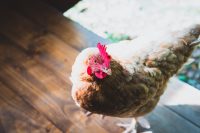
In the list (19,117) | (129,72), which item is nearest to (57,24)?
(19,117)

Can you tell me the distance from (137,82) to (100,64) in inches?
8.4

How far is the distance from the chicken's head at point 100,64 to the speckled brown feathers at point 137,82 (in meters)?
0.04

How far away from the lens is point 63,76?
1.80m

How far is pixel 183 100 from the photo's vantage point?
169 cm

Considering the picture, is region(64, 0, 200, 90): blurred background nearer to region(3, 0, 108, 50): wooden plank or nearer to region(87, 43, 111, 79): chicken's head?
region(3, 0, 108, 50): wooden plank

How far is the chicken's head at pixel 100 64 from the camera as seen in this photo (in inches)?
49.9

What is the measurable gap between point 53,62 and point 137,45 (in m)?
0.56

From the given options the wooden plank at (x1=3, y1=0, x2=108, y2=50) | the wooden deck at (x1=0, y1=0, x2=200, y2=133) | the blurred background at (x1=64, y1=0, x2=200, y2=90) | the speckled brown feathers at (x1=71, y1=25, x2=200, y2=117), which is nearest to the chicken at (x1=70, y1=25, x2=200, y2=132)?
the speckled brown feathers at (x1=71, y1=25, x2=200, y2=117)

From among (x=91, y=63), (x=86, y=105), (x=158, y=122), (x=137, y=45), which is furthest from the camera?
(x=158, y=122)

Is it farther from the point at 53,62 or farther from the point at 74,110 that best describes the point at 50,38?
the point at 74,110

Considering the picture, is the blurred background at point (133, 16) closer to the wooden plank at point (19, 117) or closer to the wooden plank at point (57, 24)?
the wooden plank at point (57, 24)

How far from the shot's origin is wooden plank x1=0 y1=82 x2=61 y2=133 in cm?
160

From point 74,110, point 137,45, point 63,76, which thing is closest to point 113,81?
point 137,45

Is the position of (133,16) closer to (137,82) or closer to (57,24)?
(57,24)
